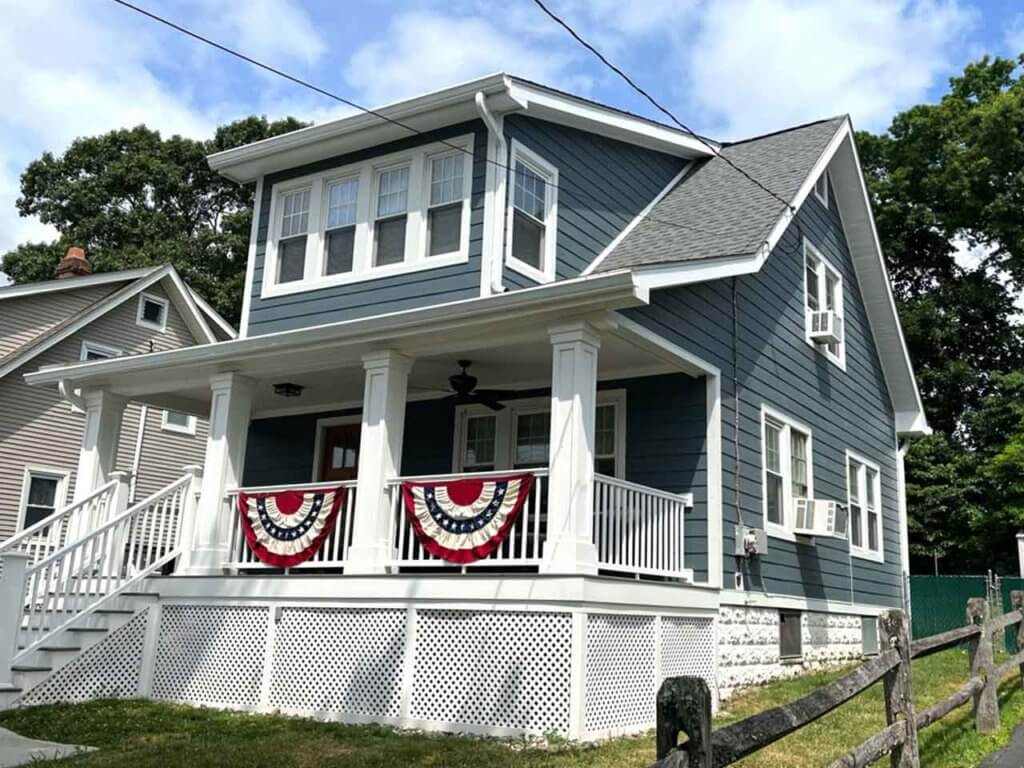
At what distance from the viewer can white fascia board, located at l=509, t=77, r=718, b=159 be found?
35.0 feet

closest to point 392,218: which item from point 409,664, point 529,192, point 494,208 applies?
point 494,208

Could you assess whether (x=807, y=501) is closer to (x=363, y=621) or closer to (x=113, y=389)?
(x=363, y=621)

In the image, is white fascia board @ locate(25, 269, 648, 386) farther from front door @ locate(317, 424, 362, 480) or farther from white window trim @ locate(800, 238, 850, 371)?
white window trim @ locate(800, 238, 850, 371)

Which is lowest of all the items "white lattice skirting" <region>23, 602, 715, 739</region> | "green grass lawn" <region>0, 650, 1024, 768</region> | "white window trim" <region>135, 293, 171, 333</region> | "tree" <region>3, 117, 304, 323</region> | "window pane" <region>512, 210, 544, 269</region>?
"green grass lawn" <region>0, 650, 1024, 768</region>

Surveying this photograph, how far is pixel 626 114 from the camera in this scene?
482 inches

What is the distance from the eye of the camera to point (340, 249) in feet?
38.7

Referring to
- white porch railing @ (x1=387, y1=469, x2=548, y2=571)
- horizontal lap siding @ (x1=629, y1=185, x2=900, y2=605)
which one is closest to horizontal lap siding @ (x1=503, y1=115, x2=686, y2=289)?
horizontal lap siding @ (x1=629, y1=185, x2=900, y2=605)

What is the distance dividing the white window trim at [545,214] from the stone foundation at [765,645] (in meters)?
4.14

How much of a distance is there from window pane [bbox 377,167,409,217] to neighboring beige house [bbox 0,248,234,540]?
889cm

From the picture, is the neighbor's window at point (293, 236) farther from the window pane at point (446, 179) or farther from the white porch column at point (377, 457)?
the white porch column at point (377, 457)

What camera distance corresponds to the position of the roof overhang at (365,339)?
26.5ft

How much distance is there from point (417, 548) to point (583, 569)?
2693 mm

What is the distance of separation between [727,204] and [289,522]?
6.65m

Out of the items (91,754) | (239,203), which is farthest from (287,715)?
(239,203)
